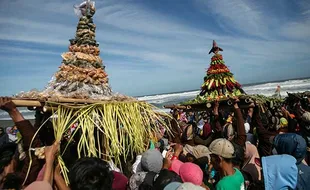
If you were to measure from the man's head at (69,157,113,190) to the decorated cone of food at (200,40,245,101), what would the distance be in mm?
5033

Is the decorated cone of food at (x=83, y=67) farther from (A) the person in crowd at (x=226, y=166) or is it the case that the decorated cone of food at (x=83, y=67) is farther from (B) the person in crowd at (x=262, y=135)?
(B) the person in crowd at (x=262, y=135)

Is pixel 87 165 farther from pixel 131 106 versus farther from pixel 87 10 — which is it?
pixel 87 10

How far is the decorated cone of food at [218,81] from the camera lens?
23.1ft

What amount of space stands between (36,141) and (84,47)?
214cm

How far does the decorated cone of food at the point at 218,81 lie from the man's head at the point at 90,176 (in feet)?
16.5

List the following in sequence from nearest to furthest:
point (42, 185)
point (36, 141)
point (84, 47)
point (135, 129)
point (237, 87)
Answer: point (42, 185) → point (36, 141) → point (135, 129) → point (84, 47) → point (237, 87)

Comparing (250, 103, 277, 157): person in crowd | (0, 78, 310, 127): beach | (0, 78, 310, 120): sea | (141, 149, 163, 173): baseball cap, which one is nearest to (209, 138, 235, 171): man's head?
(141, 149, 163, 173): baseball cap

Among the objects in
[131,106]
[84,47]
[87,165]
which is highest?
[84,47]

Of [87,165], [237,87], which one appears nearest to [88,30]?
[87,165]

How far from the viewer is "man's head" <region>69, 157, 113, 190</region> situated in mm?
2031

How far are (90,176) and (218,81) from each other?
597cm

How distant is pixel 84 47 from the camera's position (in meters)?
4.22

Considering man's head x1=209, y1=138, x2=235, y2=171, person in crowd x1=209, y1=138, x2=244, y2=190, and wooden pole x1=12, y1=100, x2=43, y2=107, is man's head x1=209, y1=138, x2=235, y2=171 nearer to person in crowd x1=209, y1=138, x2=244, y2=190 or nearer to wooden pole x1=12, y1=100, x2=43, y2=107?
person in crowd x1=209, y1=138, x2=244, y2=190

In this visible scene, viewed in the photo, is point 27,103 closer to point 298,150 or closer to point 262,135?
point 298,150
